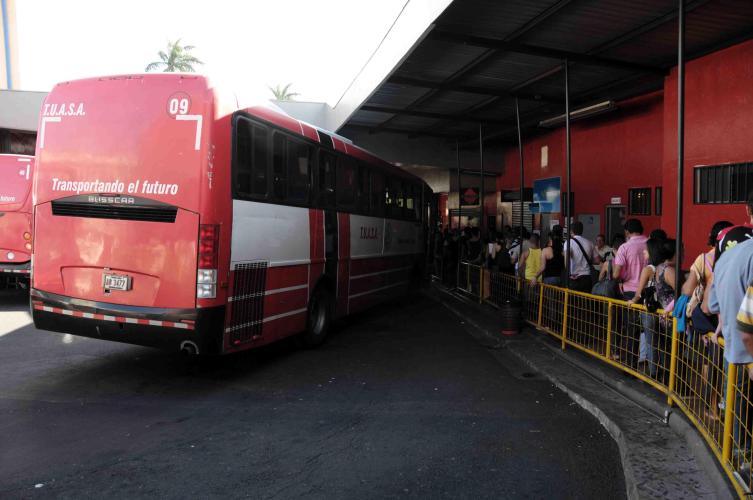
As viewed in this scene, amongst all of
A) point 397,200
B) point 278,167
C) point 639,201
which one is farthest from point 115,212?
point 639,201

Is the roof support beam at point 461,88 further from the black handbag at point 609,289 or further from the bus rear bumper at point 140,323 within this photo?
the bus rear bumper at point 140,323

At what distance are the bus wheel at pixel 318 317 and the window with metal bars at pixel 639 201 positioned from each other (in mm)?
8853

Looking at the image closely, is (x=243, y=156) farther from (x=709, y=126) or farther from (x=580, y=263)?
(x=709, y=126)

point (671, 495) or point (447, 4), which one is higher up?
point (447, 4)

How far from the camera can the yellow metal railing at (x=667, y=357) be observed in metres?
3.70

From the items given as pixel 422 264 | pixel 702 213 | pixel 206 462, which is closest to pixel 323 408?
pixel 206 462

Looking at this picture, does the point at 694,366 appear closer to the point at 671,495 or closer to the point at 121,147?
the point at 671,495

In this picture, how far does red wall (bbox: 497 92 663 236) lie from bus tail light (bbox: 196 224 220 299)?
1106cm

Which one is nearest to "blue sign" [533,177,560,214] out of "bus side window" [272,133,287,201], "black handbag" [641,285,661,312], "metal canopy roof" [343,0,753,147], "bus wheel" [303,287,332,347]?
"metal canopy roof" [343,0,753,147]

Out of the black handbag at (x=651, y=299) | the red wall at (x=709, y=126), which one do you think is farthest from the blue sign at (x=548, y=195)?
the black handbag at (x=651, y=299)

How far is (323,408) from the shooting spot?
5.48 m

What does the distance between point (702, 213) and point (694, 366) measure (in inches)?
262

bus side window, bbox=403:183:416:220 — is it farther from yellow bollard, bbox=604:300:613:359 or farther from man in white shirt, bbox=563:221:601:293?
yellow bollard, bbox=604:300:613:359

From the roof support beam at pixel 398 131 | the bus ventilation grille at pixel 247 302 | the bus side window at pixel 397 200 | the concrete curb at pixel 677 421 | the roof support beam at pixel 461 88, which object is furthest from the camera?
the roof support beam at pixel 398 131
